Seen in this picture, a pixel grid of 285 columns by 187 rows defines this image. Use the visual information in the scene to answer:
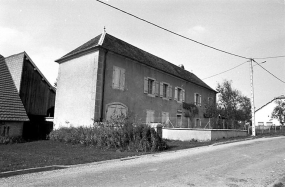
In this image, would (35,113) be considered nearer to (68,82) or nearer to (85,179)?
(68,82)

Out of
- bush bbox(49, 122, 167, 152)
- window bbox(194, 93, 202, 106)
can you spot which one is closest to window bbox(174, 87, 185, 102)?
window bbox(194, 93, 202, 106)

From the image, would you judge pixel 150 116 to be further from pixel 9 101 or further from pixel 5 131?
pixel 5 131

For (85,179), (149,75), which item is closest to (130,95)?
(149,75)

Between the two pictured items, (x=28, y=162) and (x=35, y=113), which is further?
(x=35, y=113)

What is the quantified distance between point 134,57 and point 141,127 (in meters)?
8.48

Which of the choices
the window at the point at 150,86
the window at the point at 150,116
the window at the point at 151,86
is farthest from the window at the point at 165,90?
the window at the point at 150,116

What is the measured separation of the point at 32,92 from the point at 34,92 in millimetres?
180

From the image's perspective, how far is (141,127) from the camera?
12.3 m

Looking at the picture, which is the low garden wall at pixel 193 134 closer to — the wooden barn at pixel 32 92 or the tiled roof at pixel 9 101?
the wooden barn at pixel 32 92

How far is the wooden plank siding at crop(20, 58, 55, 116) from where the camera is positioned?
18.7 m

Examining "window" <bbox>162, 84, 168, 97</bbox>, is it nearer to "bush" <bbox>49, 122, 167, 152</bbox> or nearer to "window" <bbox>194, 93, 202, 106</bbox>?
"window" <bbox>194, 93, 202, 106</bbox>

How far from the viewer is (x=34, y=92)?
1939 centimetres

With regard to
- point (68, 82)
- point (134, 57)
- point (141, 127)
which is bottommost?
point (141, 127)

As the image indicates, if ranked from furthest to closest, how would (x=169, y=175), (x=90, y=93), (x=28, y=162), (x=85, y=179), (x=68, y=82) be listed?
(x=68, y=82) → (x=90, y=93) → (x=28, y=162) → (x=169, y=175) → (x=85, y=179)
